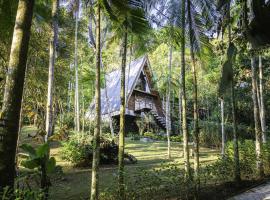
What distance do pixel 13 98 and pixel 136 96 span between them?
2414cm

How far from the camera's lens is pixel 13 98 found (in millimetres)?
4676

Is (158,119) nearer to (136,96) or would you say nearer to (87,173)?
(136,96)

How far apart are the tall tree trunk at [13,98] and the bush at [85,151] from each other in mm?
8382

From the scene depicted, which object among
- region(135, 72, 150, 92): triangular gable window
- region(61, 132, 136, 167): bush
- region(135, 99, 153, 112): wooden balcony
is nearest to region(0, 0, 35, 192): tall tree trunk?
region(61, 132, 136, 167): bush

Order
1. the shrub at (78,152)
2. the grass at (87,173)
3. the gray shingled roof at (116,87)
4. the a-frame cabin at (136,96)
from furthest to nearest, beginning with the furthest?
1. the a-frame cabin at (136,96)
2. the gray shingled roof at (116,87)
3. the shrub at (78,152)
4. the grass at (87,173)

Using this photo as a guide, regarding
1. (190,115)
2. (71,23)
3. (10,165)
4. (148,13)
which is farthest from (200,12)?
(190,115)

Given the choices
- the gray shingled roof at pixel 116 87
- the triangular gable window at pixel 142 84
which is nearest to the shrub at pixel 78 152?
the gray shingled roof at pixel 116 87

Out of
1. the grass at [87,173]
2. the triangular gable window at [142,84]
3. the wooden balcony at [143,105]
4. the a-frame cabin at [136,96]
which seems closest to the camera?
the grass at [87,173]

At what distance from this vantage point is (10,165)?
4.45m

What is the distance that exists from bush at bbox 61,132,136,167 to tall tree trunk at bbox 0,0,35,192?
8.38m

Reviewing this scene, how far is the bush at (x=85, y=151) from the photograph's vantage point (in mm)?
12922

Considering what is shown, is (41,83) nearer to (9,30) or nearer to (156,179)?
(9,30)

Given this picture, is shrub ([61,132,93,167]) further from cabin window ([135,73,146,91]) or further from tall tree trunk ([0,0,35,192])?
cabin window ([135,73,146,91])

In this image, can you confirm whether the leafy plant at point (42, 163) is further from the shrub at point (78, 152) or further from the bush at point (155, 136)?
the bush at point (155, 136)
